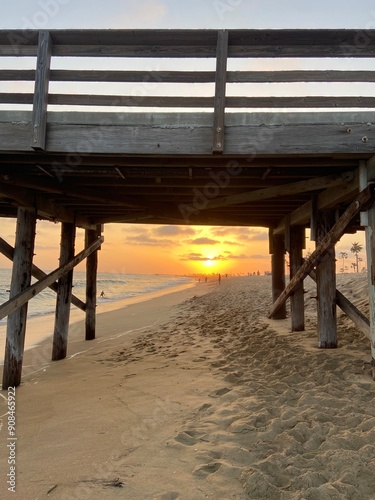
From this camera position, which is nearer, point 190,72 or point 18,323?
point 190,72

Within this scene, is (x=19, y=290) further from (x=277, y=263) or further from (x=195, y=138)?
(x=277, y=263)

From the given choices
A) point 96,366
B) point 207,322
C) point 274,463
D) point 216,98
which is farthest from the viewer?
point 207,322

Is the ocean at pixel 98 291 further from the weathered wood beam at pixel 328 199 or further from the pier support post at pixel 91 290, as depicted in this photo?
the weathered wood beam at pixel 328 199

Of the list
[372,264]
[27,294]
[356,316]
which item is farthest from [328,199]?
[27,294]

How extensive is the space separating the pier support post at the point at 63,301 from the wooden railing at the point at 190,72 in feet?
13.3

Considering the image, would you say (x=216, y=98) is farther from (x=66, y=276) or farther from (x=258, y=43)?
(x=66, y=276)

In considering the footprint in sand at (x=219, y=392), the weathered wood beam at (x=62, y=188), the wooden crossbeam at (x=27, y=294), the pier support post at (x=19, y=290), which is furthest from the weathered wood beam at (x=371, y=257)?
the pier support post at (x=19, y=290)

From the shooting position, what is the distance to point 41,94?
13.9ft

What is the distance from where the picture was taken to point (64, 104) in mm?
4363

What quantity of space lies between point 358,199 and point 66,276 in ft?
20.4

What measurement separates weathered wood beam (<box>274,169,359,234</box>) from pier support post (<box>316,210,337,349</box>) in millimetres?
320

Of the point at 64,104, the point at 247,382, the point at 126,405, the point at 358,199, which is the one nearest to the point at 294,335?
the point at 247,382

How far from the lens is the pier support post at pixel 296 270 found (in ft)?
27.5

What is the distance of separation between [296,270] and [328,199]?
2.98 metres
